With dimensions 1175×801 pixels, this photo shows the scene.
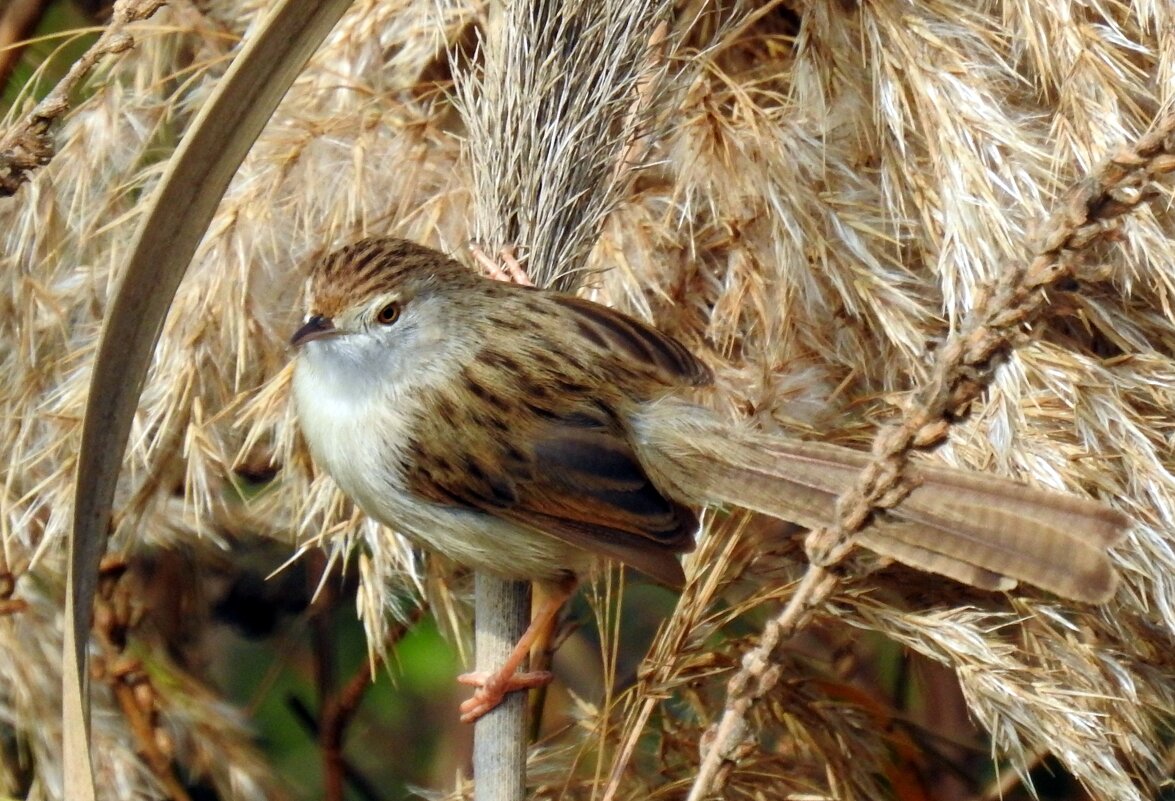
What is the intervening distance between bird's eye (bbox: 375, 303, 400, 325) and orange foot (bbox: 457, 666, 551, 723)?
1.95 ft

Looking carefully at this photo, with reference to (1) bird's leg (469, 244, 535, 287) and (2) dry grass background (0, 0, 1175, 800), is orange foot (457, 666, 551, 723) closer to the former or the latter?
(2) dry grass background (0, 0, 1175, 800)

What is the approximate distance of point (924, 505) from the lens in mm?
1685

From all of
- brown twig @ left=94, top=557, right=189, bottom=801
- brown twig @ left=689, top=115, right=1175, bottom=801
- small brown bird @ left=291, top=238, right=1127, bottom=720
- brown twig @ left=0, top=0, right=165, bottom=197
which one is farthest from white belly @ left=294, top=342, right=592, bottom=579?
brown twig @ left=689, top=115, right=1175, bottom=801

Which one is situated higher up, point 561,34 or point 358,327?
point 561,34

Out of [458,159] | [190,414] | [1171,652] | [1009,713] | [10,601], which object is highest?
[458,159]

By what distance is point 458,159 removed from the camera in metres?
2.28

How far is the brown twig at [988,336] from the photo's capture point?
1045mm

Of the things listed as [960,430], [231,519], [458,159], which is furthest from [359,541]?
[960,430]

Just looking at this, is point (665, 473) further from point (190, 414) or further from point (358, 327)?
point (190, 414)

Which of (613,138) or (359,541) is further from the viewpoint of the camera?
(359,541)

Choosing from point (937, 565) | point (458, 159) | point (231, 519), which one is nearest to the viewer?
point (937, 565)

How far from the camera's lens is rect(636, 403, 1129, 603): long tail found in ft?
4.89

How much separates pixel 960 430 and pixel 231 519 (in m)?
1.37

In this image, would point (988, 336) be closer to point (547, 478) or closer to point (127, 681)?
point (547, 478)
